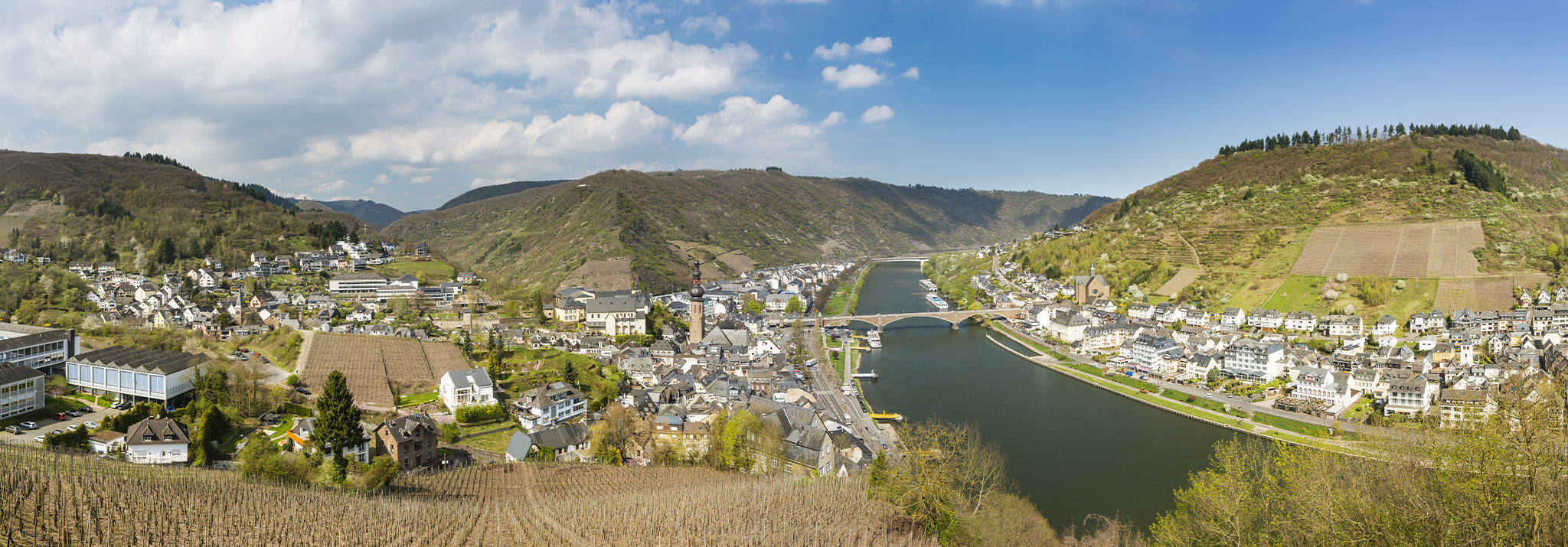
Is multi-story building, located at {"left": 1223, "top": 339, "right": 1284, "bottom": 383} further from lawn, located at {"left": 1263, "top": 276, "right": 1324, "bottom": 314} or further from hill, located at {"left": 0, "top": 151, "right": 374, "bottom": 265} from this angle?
hill, located at {"left": 0, "top": 151, "right": 374, "bottom": 265}

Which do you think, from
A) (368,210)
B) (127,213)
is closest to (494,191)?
(368,210)

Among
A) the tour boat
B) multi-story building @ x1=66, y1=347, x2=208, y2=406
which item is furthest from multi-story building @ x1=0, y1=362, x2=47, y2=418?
the tour boat

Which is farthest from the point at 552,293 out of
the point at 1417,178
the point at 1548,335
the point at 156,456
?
the point at 1417,178

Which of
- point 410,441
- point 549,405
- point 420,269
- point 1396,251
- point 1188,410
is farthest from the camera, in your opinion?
point 1396,251

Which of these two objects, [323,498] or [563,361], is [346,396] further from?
[563,361]

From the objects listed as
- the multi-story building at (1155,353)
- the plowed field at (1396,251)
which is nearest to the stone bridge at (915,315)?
the multi-story building at (1155,353)

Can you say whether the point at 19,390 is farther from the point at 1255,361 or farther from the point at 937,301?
the point at 937,301

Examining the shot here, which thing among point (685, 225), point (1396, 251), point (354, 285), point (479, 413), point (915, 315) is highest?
point (685, 225)
